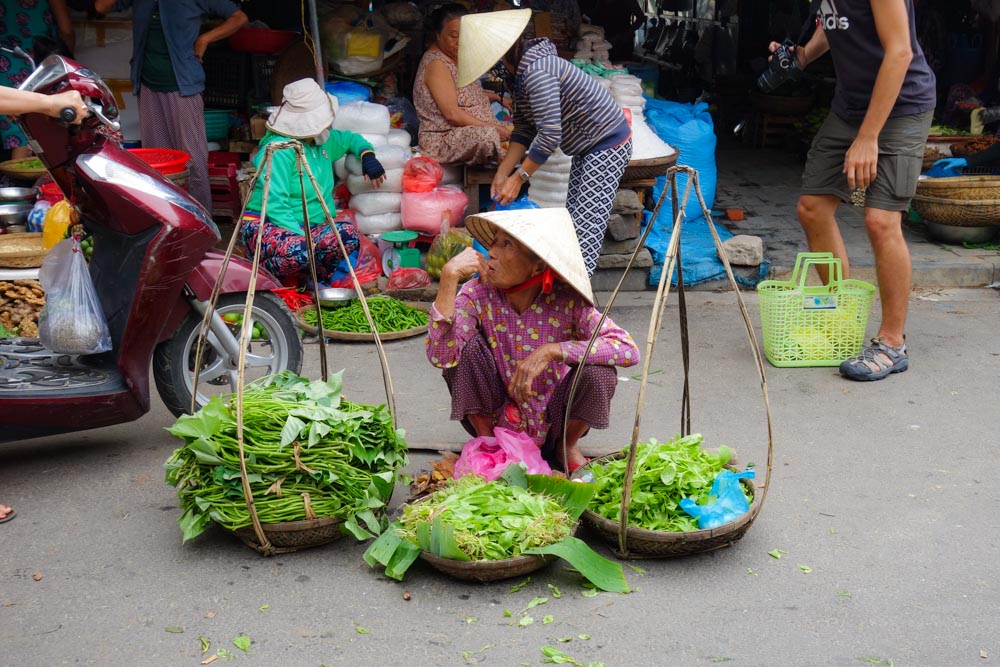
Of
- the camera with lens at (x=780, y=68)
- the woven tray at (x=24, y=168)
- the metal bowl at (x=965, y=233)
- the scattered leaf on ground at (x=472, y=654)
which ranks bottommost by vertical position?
the metal bowl at (x=965, y=233)

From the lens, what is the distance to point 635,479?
2.98 meters

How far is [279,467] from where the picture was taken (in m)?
2.88

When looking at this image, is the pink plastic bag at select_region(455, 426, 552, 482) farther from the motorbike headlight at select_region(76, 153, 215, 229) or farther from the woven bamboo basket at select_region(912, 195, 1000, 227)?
the woven bamboo basket at select_region(912, 195, 1000, 227)

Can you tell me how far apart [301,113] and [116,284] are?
2.38 m

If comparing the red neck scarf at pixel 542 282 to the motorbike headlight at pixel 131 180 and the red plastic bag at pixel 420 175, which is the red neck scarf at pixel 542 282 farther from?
the red plastic bag at pixel 420 175

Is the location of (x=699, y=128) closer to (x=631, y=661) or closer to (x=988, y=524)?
(x=988, y=524)

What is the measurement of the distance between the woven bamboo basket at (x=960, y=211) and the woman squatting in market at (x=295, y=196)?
380 centimetres

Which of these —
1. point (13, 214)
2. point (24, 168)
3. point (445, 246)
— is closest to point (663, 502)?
point (445, 246)

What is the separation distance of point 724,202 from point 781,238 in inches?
35.1

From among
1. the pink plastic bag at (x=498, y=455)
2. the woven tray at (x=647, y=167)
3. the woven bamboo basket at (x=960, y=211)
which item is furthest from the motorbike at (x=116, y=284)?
the woven bamboo basket at (x=960, y=211)

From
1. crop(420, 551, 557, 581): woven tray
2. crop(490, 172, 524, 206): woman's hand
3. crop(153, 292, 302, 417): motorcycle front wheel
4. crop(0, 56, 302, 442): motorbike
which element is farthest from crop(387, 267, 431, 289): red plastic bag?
crop(420, 551, 557, 581): woven tray

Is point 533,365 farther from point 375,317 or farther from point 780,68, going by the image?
point 780,68

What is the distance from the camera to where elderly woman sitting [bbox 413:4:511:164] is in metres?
6.10

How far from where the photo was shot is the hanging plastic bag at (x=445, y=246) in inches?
231
